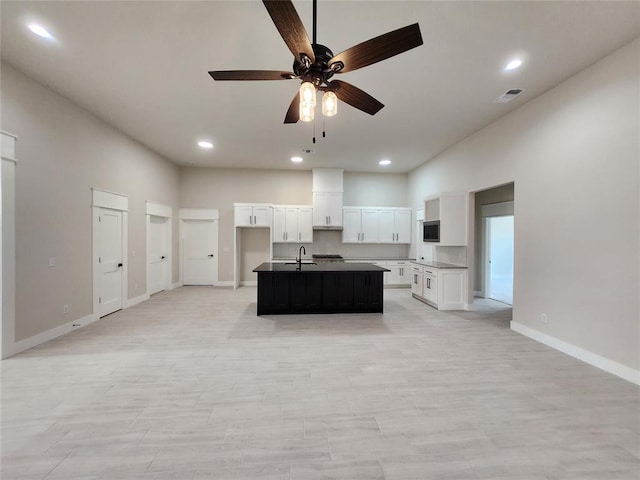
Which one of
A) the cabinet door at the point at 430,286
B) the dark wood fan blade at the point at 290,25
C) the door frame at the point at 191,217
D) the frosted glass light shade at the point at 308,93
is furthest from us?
the door frame at the point at 191,217

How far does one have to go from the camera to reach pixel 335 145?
5594 mm

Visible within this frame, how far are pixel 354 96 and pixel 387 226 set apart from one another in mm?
5681

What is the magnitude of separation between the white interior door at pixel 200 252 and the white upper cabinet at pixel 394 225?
485 cm

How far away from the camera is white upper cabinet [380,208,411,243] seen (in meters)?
7.66

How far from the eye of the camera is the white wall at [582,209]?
2627mm

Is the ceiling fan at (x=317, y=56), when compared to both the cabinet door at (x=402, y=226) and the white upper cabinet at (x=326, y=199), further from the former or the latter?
the cabinet door at (x=402, y=226)

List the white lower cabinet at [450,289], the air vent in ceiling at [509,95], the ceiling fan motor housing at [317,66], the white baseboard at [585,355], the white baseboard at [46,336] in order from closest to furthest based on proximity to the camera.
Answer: the ceiling fan motor housing at [317,66], the white baseboard at [585,355], the white baseboard at [46,336], the air vent in ceiling at [509,95], the white lower cabinet at [450,289]

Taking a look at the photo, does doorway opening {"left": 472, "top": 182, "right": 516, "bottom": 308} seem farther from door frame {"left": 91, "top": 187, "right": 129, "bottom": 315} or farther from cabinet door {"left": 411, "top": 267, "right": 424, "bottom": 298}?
door frame {"left": 91, "top": 187, "right": 129, "bottom": 315}

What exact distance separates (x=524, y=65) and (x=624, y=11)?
77cm

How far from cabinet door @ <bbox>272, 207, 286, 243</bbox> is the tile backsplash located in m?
0.39

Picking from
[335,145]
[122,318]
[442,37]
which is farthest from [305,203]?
[442,37]

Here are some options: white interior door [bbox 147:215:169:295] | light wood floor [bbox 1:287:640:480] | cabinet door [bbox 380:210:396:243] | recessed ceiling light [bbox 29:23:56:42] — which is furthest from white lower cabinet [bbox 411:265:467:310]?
white interior door [bbox 147:215:169:295]

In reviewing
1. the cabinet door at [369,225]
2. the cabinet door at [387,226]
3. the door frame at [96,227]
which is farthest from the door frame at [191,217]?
the cabinet door at [387,226]

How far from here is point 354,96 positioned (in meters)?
2.31
